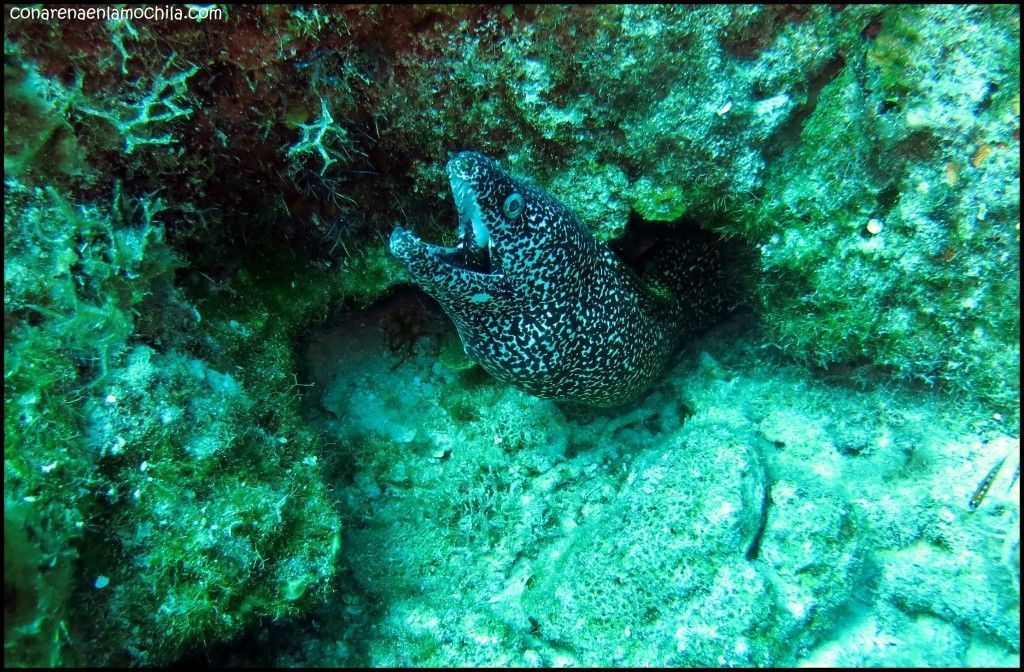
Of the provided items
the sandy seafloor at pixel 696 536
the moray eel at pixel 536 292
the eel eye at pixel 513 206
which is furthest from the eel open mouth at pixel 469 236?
the sandy seafloor at pixel 696 536

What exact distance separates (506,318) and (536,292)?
25cm

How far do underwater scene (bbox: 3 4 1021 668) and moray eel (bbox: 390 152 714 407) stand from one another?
0.03m

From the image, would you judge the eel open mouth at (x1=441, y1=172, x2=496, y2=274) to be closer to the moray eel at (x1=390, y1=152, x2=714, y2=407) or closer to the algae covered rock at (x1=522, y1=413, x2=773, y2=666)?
the moray eel at (x1=390, y1=152, x2=714, y2=407)

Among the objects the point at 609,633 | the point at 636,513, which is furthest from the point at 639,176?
the point at 609,633

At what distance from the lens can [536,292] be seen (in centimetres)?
318

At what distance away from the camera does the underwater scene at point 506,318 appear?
2.27m

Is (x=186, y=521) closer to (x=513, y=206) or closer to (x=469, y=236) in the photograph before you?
(x=469, y=236)

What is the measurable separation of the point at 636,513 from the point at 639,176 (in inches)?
83.8

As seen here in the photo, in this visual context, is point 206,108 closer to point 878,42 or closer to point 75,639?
point 75,639

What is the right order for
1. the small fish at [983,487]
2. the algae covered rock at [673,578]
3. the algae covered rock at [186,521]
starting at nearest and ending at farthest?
the algae covered rock at [186,521], the algae covered rock at [673,578], the small fish at [983,487]

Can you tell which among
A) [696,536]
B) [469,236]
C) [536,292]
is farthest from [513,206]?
[696,536]

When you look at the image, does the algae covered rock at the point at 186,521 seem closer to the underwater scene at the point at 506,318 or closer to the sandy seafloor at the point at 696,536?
the underwater scene at the point at 506,318

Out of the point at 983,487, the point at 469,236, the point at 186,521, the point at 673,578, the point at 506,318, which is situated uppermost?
the point at 469,236

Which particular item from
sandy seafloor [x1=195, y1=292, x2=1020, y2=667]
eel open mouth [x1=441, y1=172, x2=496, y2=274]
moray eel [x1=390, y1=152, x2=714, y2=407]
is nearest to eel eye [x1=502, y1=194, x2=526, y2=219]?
moray eel [x1=390, y1=152, x2=714, y2=407]
